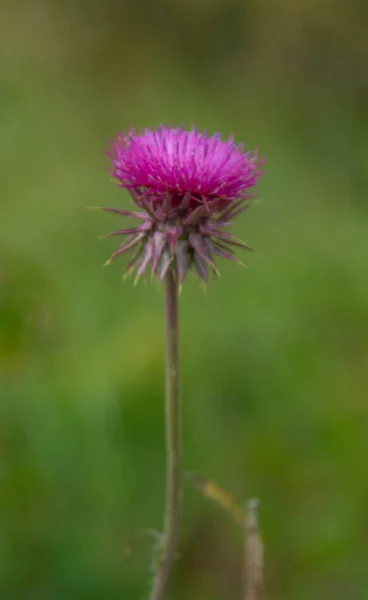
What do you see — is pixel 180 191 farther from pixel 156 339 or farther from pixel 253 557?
pixel 156 339

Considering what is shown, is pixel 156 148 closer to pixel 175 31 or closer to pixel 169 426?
pixel 169 426

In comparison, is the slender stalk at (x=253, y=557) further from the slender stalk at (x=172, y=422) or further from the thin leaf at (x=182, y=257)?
the thin leaf at (x=182, y=257)

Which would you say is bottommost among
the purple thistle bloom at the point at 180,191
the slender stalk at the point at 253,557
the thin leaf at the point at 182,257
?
the slender stalk at the point at 253,557

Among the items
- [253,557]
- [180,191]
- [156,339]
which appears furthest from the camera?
[156,339]

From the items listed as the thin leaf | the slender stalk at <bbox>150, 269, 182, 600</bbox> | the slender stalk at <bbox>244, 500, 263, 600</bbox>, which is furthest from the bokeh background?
the thin leaf

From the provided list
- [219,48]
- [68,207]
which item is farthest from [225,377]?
[219,48]

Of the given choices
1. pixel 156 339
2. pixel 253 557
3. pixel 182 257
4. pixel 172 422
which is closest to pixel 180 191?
pixel 182 257

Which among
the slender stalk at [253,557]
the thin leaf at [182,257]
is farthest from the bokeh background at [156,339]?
the thin leaf at [182,257]
